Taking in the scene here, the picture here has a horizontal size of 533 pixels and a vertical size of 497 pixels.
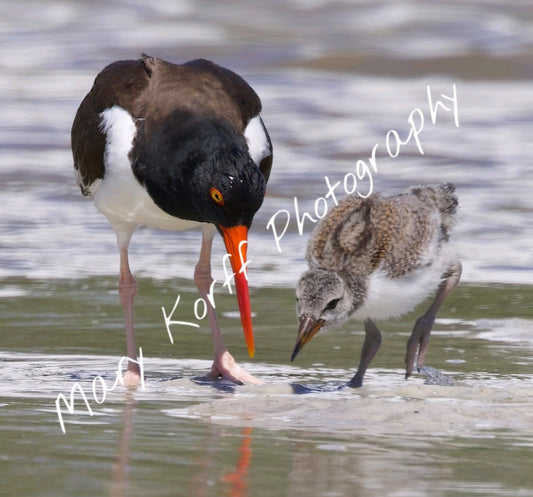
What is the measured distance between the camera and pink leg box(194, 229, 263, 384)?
587cm

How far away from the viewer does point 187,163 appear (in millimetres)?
5871

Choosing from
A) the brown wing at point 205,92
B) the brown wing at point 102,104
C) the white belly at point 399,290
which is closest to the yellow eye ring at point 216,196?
the brown wing at point 205,92

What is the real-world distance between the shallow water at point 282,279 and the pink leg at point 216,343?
12cm

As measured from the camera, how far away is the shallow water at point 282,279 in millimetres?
4160

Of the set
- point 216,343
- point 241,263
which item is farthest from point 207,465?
point 216,343

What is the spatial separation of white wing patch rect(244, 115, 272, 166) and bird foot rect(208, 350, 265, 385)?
87 centimetres

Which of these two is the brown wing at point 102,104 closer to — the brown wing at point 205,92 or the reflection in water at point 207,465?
the brown wing at point 205,92

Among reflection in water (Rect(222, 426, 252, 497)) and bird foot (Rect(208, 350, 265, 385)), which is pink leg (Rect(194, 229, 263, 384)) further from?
reflection in water (Rect(222, 426, 252, 497))

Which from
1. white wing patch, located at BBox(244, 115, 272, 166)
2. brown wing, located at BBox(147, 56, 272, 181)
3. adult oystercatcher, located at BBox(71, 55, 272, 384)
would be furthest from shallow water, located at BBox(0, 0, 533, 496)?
brown wing, located at BBox(147, 56, 272, 181)

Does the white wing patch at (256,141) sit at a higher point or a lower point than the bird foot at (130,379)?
higher

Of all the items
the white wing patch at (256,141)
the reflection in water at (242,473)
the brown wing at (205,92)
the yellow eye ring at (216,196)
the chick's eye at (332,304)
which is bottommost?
the reflection in water at (242,473)

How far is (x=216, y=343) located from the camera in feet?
20.8

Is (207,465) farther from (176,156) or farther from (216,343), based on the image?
(216,343)

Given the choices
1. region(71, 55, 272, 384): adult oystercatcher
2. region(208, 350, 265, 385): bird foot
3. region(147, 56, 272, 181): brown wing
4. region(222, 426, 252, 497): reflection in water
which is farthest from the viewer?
region(147, 56, 272, 181): brown wing
